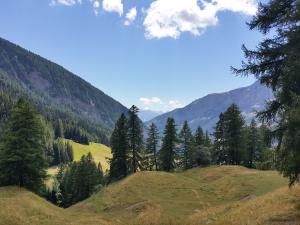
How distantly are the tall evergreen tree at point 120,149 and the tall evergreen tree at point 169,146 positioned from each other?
9873 millimetres

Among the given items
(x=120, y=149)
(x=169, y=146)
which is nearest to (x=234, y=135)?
(x=169, y=146)

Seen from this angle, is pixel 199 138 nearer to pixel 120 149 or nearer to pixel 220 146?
pixel 220 146

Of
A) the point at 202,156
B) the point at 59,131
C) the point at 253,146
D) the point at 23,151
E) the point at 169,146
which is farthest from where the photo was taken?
the point at 59,131

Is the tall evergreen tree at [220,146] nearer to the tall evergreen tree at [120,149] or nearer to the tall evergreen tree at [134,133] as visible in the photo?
the tall evergreen tree at [134,133]

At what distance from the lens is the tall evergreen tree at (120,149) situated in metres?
46.3

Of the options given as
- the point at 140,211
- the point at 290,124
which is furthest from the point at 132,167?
the point at 290,124

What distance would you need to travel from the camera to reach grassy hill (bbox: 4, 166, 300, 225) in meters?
13.8

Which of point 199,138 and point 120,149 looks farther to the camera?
point 199,138

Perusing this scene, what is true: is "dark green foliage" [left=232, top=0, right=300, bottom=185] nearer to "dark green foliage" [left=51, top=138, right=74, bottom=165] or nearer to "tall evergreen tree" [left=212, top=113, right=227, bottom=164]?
"tall evergreen tree" [left=212, top=113, right=227, bottom=164]

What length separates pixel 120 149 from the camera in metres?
46.4

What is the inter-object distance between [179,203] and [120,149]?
23.7 metres

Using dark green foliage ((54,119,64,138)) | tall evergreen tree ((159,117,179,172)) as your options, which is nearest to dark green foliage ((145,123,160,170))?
tall evergreen tree ((159,117,179,172))

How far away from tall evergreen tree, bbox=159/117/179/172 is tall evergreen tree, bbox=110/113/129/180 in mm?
9873

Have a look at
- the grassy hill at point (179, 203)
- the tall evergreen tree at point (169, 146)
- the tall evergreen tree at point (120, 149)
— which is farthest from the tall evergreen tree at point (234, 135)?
the tall evergreen tree at point (120, 149)
